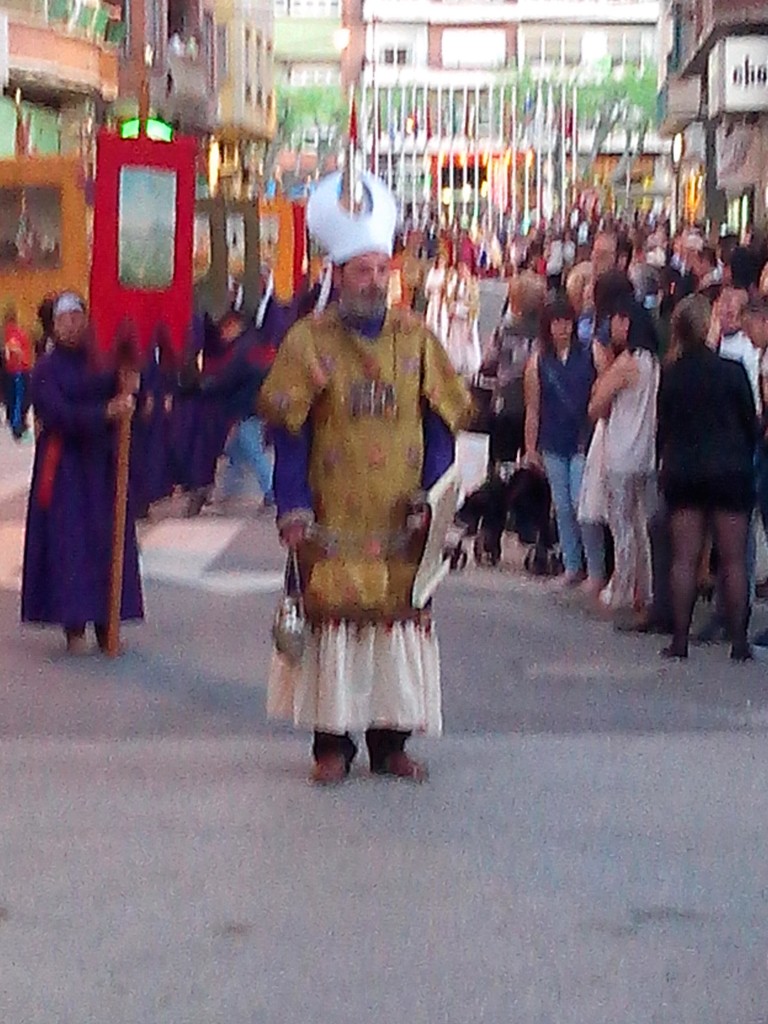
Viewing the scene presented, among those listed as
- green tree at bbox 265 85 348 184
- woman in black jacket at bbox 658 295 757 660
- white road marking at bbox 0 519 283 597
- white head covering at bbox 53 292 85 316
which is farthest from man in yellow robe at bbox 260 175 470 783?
green tree at bbox 265 85 348 184

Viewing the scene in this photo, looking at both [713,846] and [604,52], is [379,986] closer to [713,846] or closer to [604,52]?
[713,846]

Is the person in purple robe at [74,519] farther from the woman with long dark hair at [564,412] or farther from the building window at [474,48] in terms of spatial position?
the building window at [474,48]

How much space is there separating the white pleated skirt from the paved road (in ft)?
0.87

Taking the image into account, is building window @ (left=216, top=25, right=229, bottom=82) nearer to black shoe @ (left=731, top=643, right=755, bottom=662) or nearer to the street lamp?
the street lamp

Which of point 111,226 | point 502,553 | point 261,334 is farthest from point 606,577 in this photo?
A: point 261,334

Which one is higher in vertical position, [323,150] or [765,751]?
[323,150]

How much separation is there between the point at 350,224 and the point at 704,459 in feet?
10.2

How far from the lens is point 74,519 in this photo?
A: 9914mm

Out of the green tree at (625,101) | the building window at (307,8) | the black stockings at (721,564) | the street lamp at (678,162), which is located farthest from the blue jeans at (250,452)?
the building window at (307,8)

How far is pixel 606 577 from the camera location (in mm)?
11766

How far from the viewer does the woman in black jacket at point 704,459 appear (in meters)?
9.62

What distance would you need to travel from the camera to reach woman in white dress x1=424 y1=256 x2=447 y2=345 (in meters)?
23.7

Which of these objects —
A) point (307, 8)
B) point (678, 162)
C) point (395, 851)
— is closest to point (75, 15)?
point (678, 162)

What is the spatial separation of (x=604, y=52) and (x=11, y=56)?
5775 centimetres
